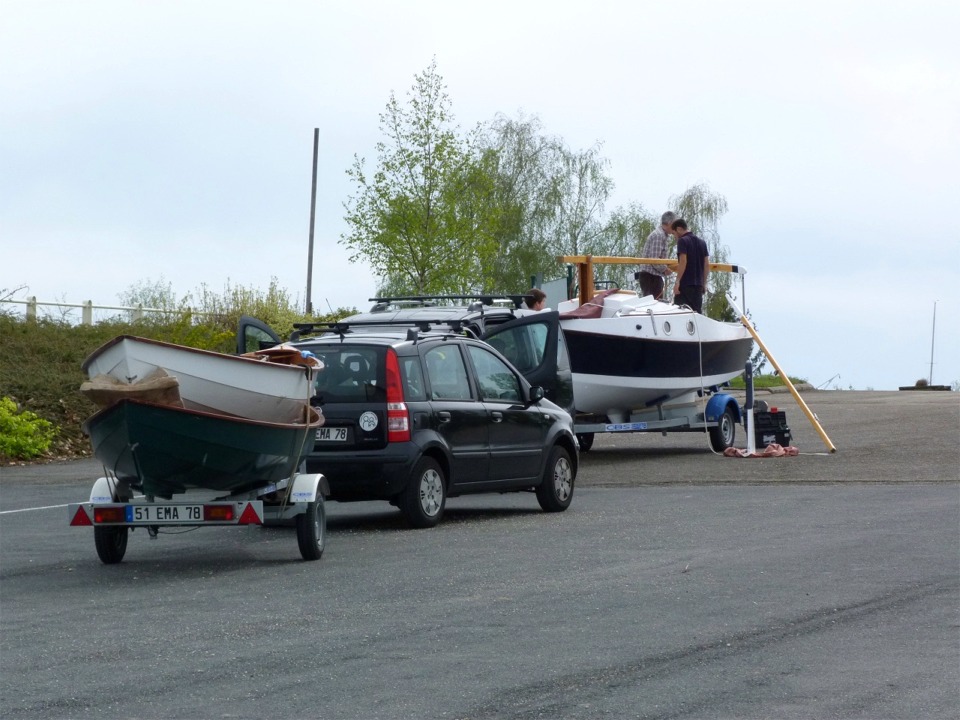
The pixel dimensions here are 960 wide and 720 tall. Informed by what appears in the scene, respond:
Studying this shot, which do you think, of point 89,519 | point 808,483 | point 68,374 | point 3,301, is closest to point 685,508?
point 808,483

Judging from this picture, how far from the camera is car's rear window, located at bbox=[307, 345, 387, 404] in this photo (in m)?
13.3

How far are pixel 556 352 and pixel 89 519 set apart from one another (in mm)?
8662

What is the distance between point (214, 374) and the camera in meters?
10.7

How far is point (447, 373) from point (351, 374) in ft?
3.42

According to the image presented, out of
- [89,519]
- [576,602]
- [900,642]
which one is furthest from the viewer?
[89,519]

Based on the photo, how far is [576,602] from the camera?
8.98 meters

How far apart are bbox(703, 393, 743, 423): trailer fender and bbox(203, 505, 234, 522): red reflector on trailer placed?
42.9 feet

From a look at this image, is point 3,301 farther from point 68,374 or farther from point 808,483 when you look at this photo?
point 808,483

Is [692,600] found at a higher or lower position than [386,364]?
lower

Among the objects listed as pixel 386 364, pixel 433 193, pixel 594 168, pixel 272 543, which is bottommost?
pixel 272 543

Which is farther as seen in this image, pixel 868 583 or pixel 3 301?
pixel 3 301

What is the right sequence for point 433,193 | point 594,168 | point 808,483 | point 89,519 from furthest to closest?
point 594,168
point 433,193
point 808,483
point 89,519

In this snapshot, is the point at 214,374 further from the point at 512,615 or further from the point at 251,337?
the point at 251,337

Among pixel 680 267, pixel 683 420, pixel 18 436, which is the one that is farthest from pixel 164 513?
pixel 18 436
